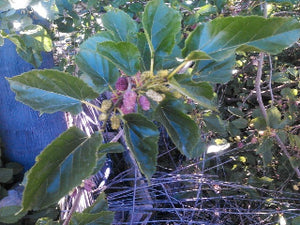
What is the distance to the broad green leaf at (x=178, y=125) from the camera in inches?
19.2

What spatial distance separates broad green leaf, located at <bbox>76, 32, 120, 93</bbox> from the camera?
576 millimetres

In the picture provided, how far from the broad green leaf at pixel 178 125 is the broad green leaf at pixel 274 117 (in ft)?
2.51

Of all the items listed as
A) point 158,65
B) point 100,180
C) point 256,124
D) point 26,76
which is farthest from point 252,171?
point 26,76

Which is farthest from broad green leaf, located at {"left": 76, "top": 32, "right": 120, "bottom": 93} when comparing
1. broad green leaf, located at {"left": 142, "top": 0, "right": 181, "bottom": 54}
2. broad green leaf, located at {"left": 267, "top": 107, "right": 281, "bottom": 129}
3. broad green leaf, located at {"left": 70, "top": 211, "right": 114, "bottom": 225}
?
broad green leaf, located at {"left": 267, "top": 107, "right": 281, "bottom": 129}

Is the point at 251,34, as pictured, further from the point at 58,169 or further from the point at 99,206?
the point at 99,206

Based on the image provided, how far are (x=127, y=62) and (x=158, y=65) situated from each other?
6 cm

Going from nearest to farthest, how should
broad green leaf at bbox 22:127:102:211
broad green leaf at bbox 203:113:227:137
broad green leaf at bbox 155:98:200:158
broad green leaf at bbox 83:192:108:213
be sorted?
broad green leaf at bbox 22:127:102:211 < broad green leaf at bbox 155:98:200:158 < broad green leaf at bbox 83:192:108:213 < broad green leaf at bbox 203:113:227:137

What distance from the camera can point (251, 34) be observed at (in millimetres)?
414

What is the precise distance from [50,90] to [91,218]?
0.36m

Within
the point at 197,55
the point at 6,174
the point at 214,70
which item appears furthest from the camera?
the point at 6,174

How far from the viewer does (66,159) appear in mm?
429

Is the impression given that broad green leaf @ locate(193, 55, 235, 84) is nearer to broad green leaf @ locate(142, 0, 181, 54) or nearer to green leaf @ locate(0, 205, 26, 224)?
broad green leaf @ locate(142, 0, 181, 54)

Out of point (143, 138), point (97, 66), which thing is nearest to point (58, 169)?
point (143, 138)

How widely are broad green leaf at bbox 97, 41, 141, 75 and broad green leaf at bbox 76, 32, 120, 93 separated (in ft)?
0.30
